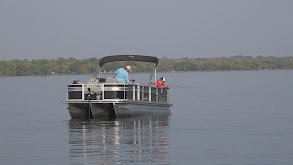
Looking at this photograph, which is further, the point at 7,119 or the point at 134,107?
the point at 7,119

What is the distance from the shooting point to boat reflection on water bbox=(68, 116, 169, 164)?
61.4 ft

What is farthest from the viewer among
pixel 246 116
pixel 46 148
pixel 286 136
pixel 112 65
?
pixel 112 65

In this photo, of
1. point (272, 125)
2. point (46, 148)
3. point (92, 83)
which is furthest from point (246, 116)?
point (46, 148)

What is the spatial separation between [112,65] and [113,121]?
14271cm

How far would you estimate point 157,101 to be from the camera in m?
32.0

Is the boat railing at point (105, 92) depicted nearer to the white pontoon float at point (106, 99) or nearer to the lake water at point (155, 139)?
the white pontoon float at point (106, 99)

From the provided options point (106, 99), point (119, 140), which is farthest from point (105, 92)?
point (119, 140)

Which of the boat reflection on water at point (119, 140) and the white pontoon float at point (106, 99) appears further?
the white pontoon float at point (106, 99)

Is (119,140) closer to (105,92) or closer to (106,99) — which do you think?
(106,99)

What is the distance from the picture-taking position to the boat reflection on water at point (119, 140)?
18719 mm

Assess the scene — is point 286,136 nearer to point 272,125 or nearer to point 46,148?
point 272,125

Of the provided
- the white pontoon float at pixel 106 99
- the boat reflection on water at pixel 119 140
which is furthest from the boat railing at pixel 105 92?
the boat reflection on water at pixel 119 140

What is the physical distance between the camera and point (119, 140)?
2231 cm

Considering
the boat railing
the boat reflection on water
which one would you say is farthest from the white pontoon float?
the boat reflection on water
